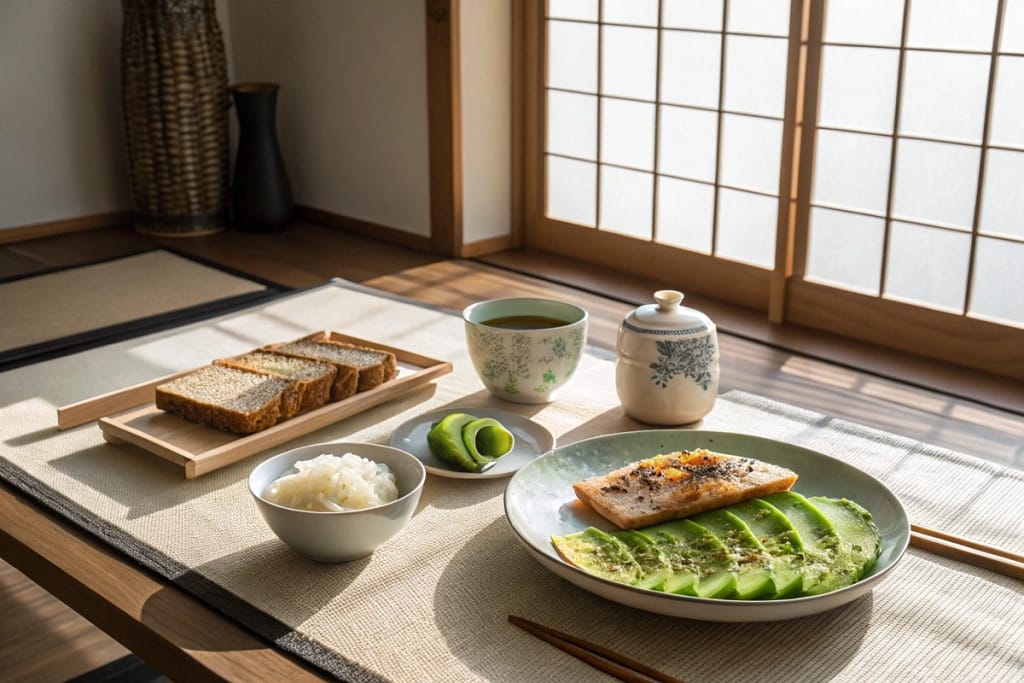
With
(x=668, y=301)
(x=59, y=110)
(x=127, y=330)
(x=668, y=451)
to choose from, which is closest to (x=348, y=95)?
(x=59, y=110)

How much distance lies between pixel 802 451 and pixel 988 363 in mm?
1383

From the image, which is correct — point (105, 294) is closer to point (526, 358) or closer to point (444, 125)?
point (444, 125)

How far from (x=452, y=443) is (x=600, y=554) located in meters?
0.31

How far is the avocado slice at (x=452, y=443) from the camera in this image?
4.40 feet

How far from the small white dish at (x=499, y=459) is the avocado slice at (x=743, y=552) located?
10.1 inches

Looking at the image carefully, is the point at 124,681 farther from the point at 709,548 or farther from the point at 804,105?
the point at 804,105

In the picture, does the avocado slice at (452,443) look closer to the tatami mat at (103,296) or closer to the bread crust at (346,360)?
the bread crust at (346,360)

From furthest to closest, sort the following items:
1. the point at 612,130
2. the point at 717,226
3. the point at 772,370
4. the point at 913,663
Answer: the point at 612,130, the point at 717,226, the point at 772,370, the point at 913,663

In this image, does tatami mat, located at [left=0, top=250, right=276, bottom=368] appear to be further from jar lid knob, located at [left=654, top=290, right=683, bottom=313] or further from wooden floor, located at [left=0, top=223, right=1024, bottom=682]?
jar lid knob, located at [left=654, top=290, right=683, bottom=313]

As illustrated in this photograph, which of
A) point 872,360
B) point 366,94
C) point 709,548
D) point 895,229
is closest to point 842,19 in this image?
point 895,229

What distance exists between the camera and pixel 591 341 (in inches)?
98.6

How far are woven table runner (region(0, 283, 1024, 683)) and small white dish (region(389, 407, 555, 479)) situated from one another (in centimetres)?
2

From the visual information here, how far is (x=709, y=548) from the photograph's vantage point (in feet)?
3.54

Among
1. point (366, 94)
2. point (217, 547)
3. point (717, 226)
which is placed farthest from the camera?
point (366, 94)
